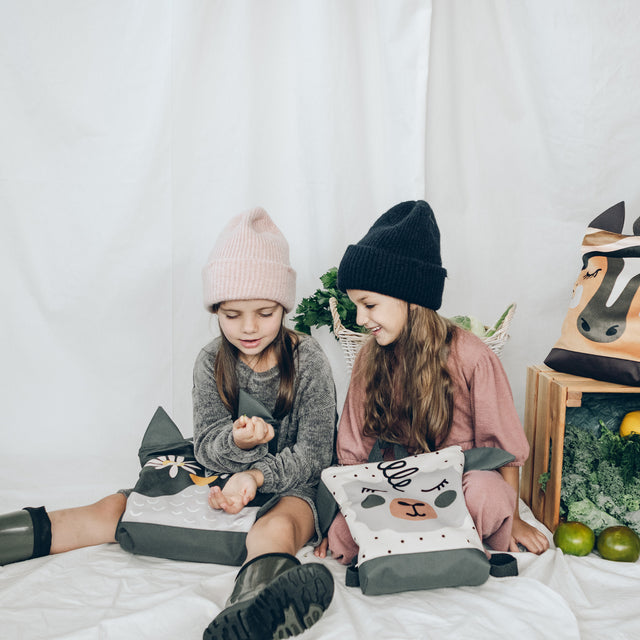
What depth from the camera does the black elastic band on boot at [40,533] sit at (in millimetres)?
1386

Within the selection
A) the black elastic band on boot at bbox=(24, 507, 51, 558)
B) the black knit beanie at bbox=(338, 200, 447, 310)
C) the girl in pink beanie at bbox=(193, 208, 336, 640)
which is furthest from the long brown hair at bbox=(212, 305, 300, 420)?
the black elastic band on boot at bbox=(24, 507, 51, 558)

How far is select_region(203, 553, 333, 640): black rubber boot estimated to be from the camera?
0.98 meters

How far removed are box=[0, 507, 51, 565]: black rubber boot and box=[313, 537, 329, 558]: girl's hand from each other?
57cm

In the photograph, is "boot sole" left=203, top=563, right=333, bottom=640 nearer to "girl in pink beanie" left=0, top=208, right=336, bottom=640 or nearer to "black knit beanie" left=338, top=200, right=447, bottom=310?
"girl in pink beanie" left=0, top=208, right=336, bottom=640

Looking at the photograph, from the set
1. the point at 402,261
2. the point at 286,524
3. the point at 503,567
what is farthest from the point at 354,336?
the point at 503,567

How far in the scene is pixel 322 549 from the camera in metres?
1.44

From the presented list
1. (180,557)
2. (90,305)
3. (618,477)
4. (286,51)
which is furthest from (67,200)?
(618,477)

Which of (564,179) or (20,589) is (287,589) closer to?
(20,589)

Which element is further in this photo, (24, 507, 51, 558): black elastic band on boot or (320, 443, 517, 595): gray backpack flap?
(24, 507, 51, 558): black elastic band on boot

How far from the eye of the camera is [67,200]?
2041 mm

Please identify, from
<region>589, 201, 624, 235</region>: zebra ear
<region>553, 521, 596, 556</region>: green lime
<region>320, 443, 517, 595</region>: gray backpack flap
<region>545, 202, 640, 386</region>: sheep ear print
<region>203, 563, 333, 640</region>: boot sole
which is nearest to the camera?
<region>203, 563, 333, 640</region>: boot sole

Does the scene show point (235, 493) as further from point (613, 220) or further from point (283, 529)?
point (613, 220)

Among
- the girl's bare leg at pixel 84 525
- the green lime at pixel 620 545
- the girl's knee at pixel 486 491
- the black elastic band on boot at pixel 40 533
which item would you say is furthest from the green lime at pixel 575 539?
the black elastic band on boot at pixel 40 533

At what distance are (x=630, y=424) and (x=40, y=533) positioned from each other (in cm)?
137
